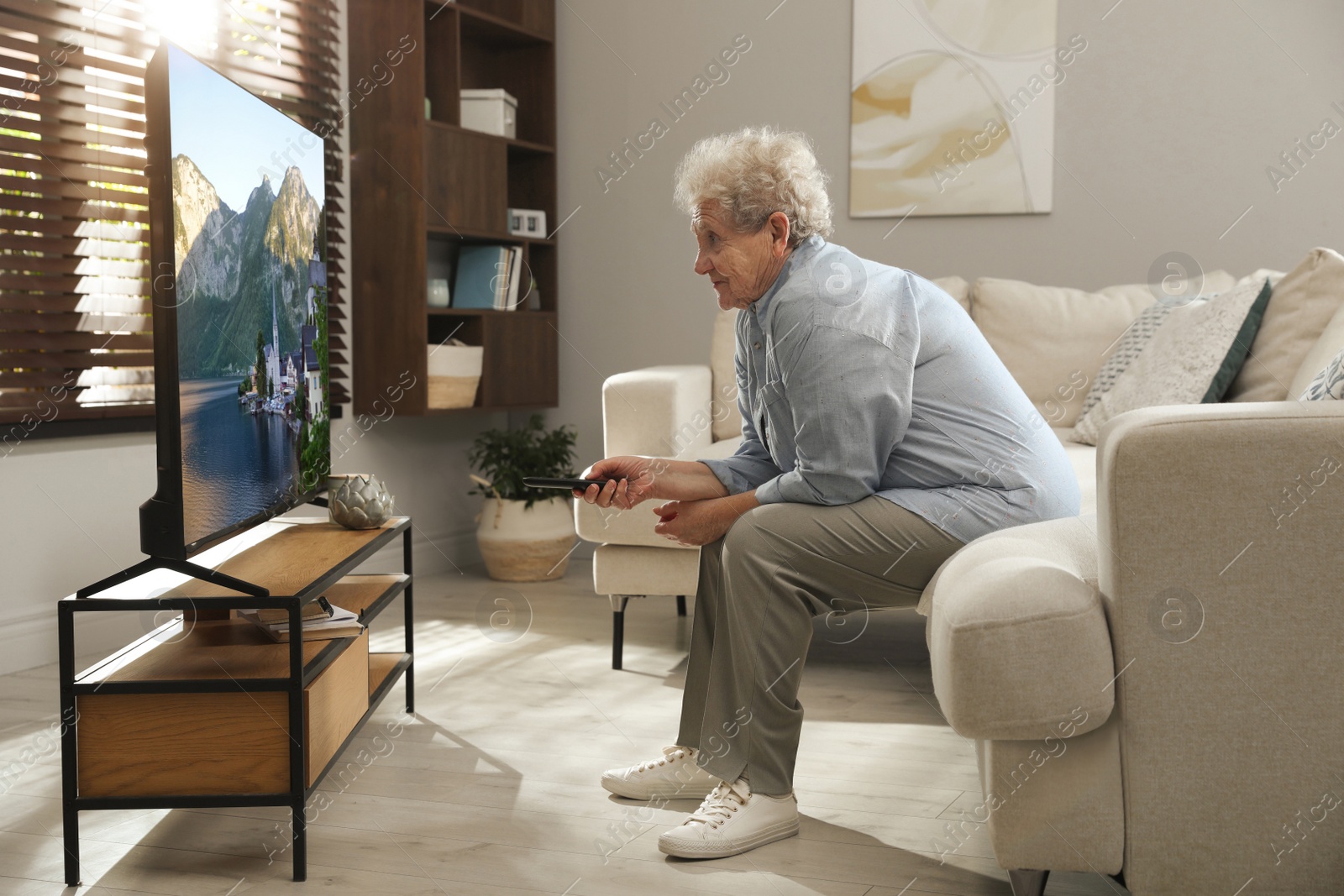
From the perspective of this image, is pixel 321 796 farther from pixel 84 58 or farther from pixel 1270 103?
pixel 1270 103

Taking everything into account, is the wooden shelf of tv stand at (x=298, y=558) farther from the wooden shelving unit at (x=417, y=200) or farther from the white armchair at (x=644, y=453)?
the wooden shelving unit at (x=417, y=200)

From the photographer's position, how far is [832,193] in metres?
3.67

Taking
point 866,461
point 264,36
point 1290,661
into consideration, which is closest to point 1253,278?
point 866,461

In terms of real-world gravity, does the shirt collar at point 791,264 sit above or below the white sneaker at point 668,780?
above

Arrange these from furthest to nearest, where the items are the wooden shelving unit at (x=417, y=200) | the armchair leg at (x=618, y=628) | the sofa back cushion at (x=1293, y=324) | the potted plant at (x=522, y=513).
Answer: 1. the potted plant at (x=522, y=513)
2. the wooden shelving unit at (x=417, y=200)
3. the armchair leg at (x=618, y=628)
4. the sofa back cushion at (x=1293, y=324)

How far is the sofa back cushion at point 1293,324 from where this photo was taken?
226cm

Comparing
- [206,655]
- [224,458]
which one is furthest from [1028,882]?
[224,458]

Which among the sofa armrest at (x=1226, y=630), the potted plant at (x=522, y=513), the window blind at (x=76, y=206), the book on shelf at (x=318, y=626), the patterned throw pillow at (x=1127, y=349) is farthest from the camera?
the potted plant at (x=522, y=513)

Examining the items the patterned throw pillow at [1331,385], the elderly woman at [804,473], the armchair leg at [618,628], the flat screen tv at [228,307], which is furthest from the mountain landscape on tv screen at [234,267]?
the patterned throw pillow at [1331,385]

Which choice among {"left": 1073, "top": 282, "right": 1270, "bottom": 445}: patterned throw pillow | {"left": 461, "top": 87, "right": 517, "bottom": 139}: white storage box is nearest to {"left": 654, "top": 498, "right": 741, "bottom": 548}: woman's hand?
{"left": 1073, "top": 282, "right": 1270, "bottom": 445}: patterned throw pillow

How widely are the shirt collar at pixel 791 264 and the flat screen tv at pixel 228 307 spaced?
2.69 feet

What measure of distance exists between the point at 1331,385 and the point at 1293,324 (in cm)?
118

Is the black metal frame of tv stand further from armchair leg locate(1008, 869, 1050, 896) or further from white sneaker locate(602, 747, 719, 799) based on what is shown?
armchair leg locate(1008, 869, 1050, 896)

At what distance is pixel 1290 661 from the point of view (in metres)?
1.14
